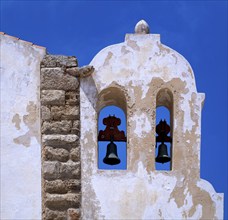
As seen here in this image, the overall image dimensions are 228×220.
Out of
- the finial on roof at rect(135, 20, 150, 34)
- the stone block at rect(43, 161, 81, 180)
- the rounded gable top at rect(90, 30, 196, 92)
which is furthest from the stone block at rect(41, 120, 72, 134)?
the finial on roof at rect(135, 20, 150, 34)

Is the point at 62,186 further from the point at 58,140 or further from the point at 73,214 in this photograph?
the point at 58,140

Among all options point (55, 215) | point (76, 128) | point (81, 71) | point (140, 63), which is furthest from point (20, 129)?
point (140, 63)

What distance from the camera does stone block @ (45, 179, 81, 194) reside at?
31.2 ft

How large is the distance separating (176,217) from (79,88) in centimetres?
178

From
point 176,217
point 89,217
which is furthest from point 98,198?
point 176,217

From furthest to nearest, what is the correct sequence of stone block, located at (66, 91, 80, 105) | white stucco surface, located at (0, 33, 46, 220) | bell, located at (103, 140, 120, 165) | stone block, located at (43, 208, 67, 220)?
1. bell, located at (103, 140, 120, 165)
2. stone block, located at (66, 91, 80, 105)
3. white stucco surface, located at (0, 33, 46, 220)
4. stone block, located at (43, 208, 67, 220)

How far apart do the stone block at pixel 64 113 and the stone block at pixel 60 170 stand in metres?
0.51

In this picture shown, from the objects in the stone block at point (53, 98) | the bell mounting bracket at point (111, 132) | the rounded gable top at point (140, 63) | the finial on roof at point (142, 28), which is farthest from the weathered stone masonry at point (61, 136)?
the finial on roof at point (142, 28)

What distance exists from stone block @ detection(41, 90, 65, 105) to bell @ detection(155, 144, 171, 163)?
1233 millimetres

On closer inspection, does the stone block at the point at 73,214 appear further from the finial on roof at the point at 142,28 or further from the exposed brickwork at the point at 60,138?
the finial on roof at the point at 142,28

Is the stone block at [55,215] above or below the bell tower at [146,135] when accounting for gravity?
below

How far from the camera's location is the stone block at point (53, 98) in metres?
9.72

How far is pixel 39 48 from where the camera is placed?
9.90 m

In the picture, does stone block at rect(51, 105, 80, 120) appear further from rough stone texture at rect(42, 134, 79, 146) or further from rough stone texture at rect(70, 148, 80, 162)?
rough stone texture at rect(70, 148, 80, 162)
